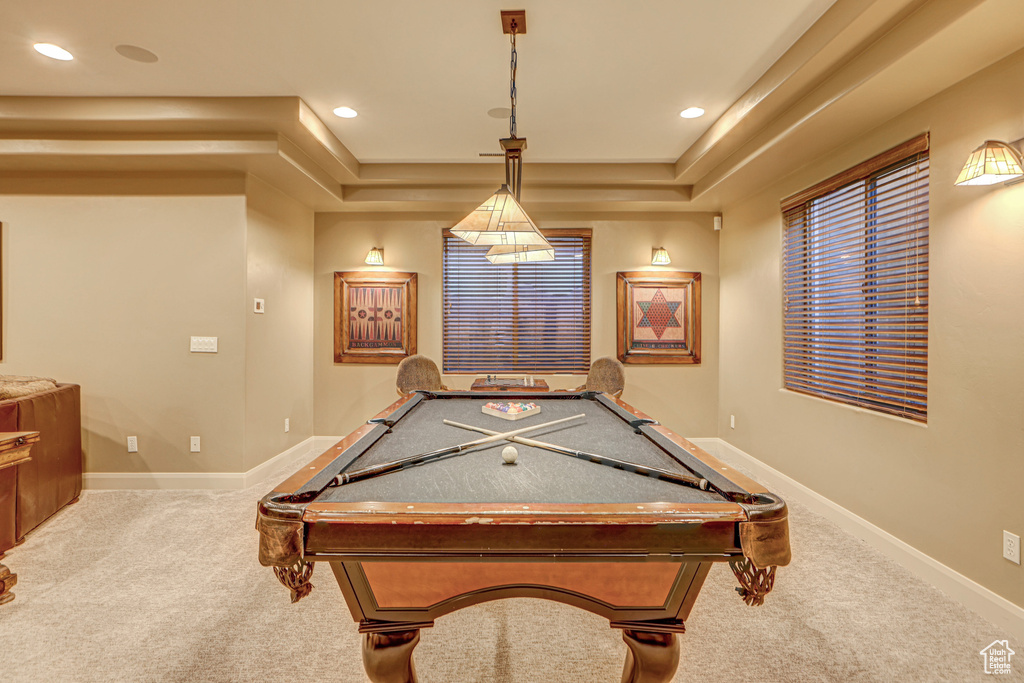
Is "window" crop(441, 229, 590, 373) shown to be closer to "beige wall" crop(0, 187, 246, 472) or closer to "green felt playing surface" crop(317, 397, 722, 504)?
"beige wall" crop(0, 187, 246, 472)

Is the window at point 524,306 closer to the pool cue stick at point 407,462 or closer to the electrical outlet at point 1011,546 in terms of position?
the pool cue stick at point 407,462

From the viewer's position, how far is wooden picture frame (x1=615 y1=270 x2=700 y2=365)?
4.85 meters

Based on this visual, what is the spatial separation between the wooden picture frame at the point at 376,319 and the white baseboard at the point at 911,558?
11.7 feet

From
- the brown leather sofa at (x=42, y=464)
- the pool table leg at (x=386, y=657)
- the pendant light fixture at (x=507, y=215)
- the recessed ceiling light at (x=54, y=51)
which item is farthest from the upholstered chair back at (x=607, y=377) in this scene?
the recessed ceiling light at (x=54, y=51)

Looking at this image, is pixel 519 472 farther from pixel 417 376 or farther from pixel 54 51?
pixel 54 51

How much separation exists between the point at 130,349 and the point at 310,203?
77.5 inches

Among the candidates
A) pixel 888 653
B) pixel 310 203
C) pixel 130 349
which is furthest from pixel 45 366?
pixel 888 653

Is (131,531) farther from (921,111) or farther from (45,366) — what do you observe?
(921,111)

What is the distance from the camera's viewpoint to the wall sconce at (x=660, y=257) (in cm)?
475

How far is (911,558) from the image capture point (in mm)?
2471

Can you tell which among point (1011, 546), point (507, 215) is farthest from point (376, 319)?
point (1011, 546)

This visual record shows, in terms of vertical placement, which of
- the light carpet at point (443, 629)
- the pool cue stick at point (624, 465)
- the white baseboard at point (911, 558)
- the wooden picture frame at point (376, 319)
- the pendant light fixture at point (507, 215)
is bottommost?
the light carpet at point (443, 629)

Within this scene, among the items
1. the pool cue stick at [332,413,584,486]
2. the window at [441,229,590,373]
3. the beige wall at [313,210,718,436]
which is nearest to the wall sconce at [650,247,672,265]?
→ the beige wall at [313,210,718,436]

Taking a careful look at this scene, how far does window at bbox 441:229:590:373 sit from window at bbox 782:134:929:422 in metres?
1.92
